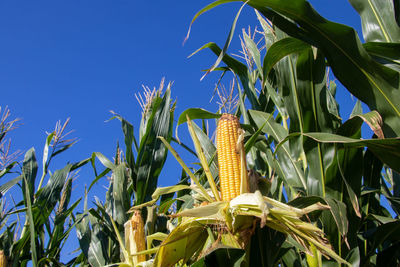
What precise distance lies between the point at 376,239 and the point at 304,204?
2.06ft

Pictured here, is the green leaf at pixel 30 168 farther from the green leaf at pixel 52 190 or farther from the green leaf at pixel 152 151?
the green leaf at pixel 152 151

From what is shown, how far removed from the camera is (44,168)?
468 cm

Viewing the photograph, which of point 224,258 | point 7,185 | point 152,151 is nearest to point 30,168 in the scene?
point 7,185

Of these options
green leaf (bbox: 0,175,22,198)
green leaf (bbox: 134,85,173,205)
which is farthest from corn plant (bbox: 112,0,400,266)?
green leaf (bbox: 0,175,22,198)

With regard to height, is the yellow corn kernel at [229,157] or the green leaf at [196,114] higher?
the green leaf at [196,114]

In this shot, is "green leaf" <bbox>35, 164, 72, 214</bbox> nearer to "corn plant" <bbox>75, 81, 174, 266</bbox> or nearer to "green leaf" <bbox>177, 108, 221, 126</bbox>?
"corn plant" <bbox>75, 81, 174, 266</bbox>

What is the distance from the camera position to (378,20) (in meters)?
2.14

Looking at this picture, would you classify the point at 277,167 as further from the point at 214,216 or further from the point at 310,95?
the point at 214,216

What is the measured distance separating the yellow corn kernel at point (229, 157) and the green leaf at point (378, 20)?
0.93m

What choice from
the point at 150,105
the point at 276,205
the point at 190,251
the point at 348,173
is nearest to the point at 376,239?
the point at 348,173

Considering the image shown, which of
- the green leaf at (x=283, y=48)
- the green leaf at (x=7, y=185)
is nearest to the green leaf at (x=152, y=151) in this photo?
the green leaf at (x=283, y=48)

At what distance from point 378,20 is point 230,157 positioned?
1.15m

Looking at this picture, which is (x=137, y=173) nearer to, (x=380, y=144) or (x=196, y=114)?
(x=196, y=114)

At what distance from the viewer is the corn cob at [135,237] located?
7.79 ft
